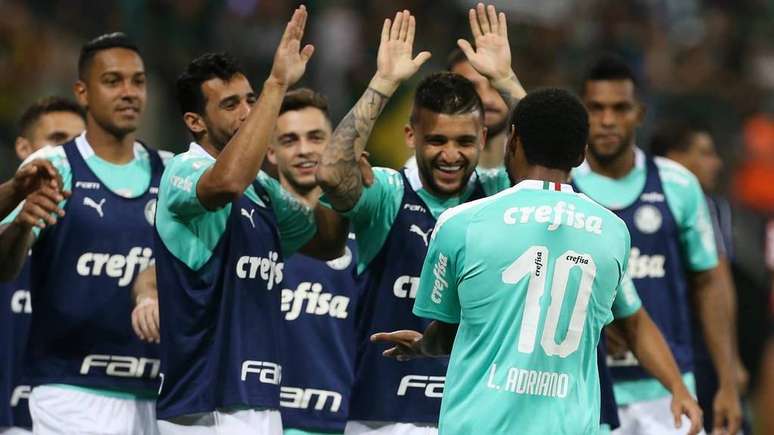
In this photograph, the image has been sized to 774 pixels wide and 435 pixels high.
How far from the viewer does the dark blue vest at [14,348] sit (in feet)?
30.5

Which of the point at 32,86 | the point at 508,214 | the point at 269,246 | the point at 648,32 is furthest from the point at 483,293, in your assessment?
the point at 648,32

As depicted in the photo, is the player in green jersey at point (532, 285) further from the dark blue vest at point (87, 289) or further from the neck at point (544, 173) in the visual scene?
the dark blue vest at point (87, 289)

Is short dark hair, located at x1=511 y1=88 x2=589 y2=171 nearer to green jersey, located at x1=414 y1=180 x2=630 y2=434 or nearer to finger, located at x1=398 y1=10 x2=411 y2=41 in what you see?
green jersey, located at x1=414 y1=180 x2=630 y2=434

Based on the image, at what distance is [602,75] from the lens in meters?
9.88

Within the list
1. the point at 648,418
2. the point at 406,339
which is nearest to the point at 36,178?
the point at 406,339

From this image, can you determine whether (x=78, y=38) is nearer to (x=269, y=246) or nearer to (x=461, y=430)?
(x=269, y=246)

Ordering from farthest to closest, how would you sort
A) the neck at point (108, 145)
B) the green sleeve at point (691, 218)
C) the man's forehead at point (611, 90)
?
the man's forehead at point (611, 90), the green sleeve at point (691, 218), the neck at point (108, 145)

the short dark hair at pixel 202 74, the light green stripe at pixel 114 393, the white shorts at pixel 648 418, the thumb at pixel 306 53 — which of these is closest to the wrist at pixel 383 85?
the thumb at pixel 306 53

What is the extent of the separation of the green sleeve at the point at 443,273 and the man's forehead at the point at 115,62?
3.16m

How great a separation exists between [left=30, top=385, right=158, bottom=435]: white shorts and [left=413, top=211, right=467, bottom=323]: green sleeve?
2668 millimetres

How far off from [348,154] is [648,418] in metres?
3.43

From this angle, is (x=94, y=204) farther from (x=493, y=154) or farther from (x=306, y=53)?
(x=493, y=154)

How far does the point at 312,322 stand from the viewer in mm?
8539

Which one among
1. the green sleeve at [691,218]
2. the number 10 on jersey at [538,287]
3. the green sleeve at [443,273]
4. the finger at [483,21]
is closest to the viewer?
the number 10 on jersey at [538,287]
